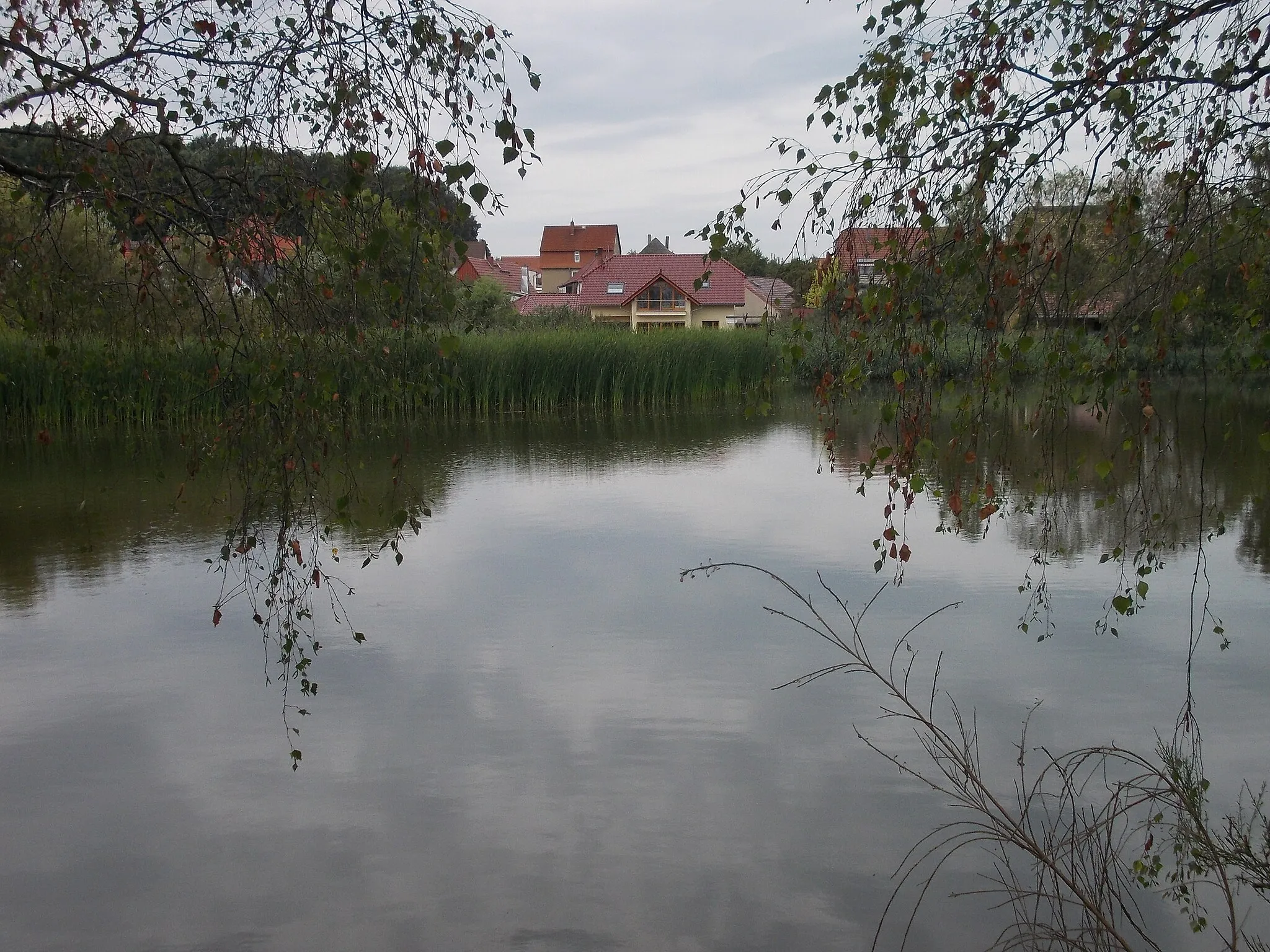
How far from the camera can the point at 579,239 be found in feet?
273

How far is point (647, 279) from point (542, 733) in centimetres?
4347

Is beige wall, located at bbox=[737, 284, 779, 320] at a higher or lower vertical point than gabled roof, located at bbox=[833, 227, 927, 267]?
higher

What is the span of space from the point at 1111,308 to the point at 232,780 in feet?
12.6

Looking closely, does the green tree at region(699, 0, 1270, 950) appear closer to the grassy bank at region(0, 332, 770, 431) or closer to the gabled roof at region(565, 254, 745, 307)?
the grassy bank at region(0, 332, 770, 431)

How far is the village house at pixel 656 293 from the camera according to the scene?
4730 centimetres

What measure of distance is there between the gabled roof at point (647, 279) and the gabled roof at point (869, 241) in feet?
142

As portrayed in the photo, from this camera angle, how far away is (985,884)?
159 inches

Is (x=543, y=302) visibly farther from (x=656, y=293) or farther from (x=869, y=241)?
(x=869, y=241)

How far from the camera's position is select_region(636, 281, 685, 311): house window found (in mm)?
47406

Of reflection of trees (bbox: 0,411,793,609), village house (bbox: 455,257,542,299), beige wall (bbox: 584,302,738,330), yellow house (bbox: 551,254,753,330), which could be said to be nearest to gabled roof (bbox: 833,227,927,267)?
reflection of trees (bbox: 0,411,793,609)

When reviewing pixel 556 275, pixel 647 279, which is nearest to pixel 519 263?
pixel 556 275

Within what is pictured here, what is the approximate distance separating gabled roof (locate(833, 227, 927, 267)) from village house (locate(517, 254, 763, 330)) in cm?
4302

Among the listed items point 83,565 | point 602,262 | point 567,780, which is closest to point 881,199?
point 567,780

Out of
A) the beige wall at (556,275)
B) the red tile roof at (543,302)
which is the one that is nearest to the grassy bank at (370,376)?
the red tile roof at (543,302)
